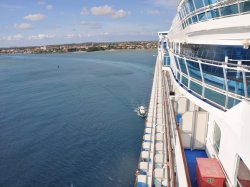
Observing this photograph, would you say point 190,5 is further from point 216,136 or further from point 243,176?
point 243,176

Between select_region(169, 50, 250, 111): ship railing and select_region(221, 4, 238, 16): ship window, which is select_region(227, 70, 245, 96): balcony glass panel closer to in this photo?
select_region(169, 50, 250, 111): ship railing

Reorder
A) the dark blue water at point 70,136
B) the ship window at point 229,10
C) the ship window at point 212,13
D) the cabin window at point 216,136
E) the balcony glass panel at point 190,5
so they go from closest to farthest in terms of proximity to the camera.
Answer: the cabin window at point 216,136
the ship window at point 229,10
the ship window at point 212,13
the balcony glass panel at point 190,5
the dark blue water at point 70,136

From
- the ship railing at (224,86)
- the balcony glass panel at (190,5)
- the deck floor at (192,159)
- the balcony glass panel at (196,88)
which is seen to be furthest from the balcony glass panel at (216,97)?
the balcony glass panel at (190,5)

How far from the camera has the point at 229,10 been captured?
26.6ft

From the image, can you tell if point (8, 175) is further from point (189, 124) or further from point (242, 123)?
point (242, 123)

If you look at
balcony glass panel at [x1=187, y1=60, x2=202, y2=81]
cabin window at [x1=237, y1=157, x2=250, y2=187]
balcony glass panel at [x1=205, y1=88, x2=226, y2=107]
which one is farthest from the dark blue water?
cabin window at [x1=237, y1=157, x2=250, y2=187]

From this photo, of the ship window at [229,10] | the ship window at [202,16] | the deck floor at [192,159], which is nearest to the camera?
the deck floor at [192,159]

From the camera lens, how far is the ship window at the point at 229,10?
25.7 ft

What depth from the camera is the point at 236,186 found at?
5.84m

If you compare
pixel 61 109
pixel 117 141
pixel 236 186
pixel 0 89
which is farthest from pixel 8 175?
pixel 0 89

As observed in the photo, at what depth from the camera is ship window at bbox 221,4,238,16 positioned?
7.83 m

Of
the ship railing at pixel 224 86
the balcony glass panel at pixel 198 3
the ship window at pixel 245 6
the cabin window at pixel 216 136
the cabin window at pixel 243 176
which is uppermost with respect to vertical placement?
the balcony glass panel at pixel 198 3

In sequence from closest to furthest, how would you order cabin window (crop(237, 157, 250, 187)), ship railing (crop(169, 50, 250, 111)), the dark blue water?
cabin window (crop(237, 157, 250, 187)) < ship railing (crop(169, 50, 250, 111)) < the dark blue water

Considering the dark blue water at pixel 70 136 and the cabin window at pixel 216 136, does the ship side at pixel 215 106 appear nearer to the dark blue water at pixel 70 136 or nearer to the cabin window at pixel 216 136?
the cabin window at pixel 216 136
